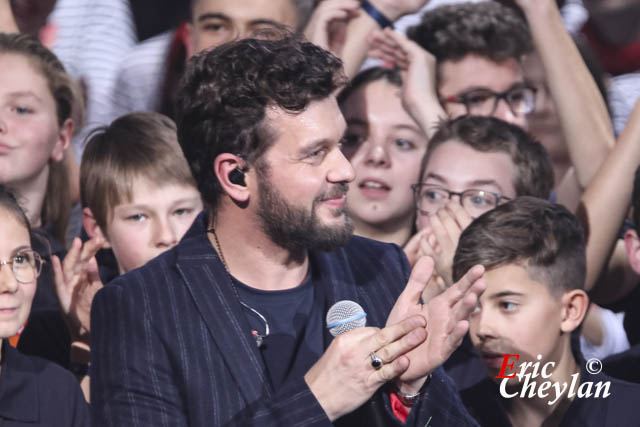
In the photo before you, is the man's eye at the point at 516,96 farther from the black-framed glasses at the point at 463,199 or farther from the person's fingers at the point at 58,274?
the person's fingers at the point at 58,274

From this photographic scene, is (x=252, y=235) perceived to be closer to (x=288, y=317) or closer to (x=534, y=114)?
(x=288, y=317)

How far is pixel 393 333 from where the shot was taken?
2076mm

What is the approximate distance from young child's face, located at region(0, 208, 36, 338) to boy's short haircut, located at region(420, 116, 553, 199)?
1.58 metres

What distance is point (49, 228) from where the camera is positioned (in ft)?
11.7

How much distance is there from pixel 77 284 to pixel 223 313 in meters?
0.95

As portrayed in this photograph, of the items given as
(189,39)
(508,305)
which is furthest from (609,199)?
(189,39)

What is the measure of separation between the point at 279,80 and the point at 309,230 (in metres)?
0.40

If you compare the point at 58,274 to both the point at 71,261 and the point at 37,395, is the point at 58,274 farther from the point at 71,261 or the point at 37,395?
the point at 37,395

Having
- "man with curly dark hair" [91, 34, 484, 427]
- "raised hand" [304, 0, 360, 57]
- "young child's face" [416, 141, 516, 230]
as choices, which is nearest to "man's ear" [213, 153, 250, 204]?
"man with curly dark hair" [91, 34, 484, 427]

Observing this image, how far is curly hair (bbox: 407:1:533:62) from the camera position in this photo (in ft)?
13.0

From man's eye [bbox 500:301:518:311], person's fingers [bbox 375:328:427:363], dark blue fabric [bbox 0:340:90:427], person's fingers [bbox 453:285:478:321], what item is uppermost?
person's fingers [bbox 453:285:478:321]

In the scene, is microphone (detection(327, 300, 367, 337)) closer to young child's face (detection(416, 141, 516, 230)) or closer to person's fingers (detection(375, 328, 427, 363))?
person's fingers (detection(375, 328, 427, 363))

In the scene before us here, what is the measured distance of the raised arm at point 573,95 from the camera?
11.4 ft

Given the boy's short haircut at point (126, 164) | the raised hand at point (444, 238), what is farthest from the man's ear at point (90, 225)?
the raised hand at point (444, 238)
